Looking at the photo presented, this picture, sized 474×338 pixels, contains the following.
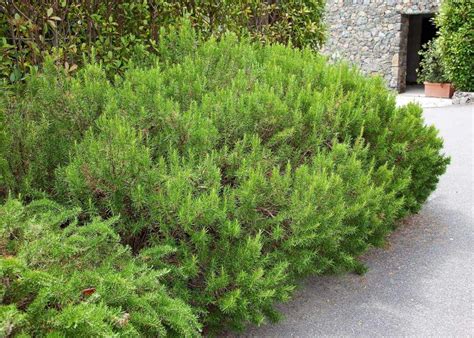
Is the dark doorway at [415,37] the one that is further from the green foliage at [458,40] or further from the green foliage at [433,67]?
the green foliage at [458,40]

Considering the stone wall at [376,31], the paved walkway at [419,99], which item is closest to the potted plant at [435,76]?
the paved walkway at [419,99]

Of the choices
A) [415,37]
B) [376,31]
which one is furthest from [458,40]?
[415,37]

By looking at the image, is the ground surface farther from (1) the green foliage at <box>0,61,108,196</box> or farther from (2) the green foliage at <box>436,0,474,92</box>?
(2) the green foliage at <box>436,0,474,92</box>

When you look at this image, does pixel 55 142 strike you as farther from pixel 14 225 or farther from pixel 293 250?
pixel 293 250

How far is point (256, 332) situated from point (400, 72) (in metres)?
14.1

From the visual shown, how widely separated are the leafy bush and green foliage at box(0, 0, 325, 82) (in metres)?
0.32

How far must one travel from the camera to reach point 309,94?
11.1 ft

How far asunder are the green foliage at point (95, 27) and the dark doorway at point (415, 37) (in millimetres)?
14489

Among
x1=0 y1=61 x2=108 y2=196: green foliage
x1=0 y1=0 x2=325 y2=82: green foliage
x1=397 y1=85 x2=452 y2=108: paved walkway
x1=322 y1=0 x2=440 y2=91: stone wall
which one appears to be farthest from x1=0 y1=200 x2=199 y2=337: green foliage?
x1=322 y1=0 x2=440 y2=91: stone wall

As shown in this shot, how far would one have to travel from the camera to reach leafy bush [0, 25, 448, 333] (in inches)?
97.7

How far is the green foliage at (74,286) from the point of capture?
173 cm

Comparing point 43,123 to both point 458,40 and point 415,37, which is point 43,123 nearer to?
point 458,40

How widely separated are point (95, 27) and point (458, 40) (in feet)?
35.3

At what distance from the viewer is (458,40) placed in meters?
12.4
